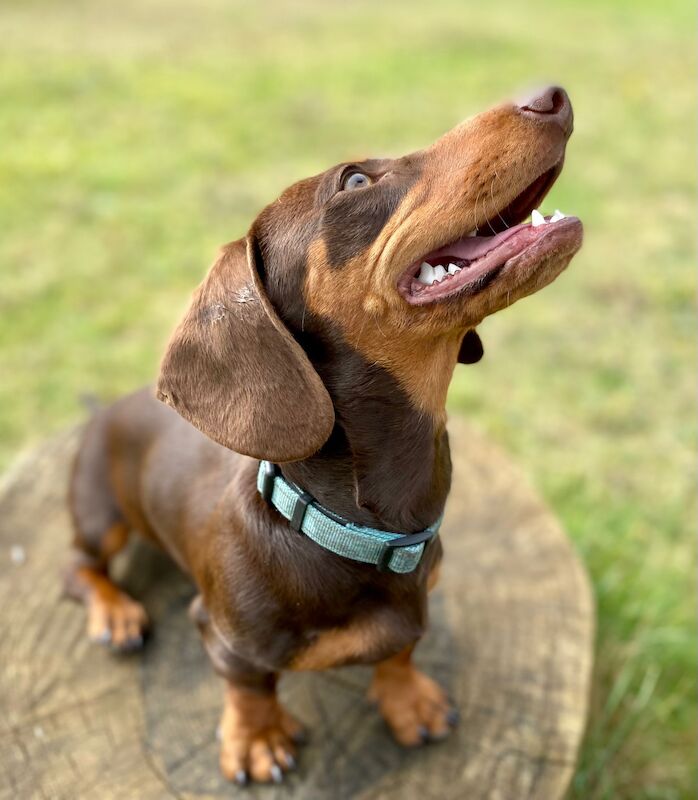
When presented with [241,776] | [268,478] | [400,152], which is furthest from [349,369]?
[400,152]

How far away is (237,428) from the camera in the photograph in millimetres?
1949

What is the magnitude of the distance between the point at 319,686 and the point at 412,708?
15.2 inches

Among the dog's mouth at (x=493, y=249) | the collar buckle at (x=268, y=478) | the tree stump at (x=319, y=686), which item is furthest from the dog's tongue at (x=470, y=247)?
the tree stump at (x=319, y=686)

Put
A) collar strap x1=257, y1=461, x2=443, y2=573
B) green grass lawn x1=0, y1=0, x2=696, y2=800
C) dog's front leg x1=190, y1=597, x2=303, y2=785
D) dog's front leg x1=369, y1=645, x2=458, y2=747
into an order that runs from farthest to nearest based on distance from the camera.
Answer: green grass lawn x1=0, y1=0, x2=696, y2=800 → dog's front leg x1=369, y1=645, x2=458, y2=747 → dog's front leg x1=190, y1=597, x2=303, y2=785 → collar strap x1=257, y1=461, x2=443, y2=573

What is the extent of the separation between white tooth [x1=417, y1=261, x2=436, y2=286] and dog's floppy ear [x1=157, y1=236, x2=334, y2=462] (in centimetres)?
34

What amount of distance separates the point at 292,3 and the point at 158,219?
8151mm

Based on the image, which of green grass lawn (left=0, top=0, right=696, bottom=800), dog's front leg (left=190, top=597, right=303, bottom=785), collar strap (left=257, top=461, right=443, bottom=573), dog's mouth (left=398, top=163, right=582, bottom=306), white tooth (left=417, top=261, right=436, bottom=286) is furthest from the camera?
green grass lawn (left=0, top=0, right=696, bottom=800)

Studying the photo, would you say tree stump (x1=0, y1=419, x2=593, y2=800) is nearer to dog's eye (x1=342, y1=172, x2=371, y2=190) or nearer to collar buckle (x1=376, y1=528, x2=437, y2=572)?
Result: collar buckle (x1=376, y1=528, x2=437, y2=572)

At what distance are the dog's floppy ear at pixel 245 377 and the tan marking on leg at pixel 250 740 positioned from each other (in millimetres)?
1006

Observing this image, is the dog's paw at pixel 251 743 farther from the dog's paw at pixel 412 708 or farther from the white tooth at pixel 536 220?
the white tooth at pixel 536 220

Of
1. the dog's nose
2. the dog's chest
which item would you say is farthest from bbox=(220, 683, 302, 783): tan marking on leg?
the dog's nose

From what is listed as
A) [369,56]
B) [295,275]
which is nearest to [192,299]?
[295,275]

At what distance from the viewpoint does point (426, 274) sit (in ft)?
Answer: 6.68

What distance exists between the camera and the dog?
6.38ft
